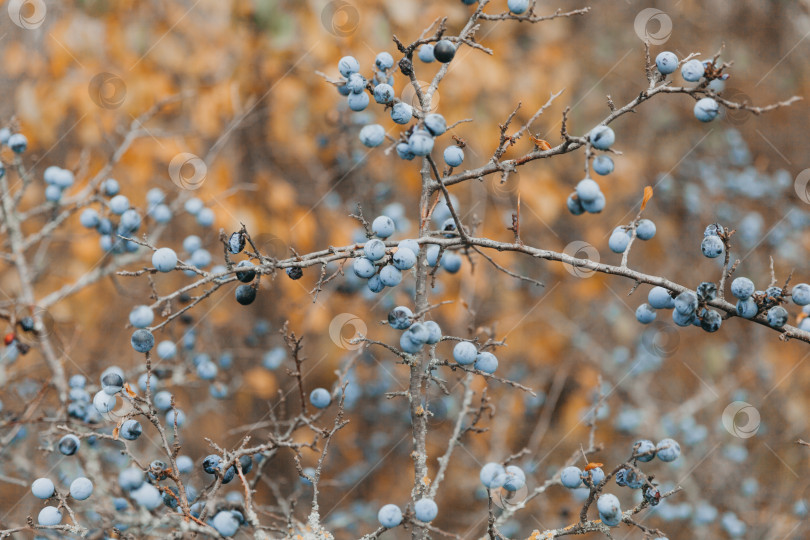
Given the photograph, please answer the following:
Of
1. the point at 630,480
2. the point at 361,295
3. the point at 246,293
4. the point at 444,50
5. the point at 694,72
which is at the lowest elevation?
the point at 361,295

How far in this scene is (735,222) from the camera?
426cm

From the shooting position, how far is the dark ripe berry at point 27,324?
208cm

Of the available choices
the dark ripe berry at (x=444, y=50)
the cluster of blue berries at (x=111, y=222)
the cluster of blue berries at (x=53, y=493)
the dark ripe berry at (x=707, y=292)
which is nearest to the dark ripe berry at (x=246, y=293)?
the cluster of blue berries at (x=53, y=493)

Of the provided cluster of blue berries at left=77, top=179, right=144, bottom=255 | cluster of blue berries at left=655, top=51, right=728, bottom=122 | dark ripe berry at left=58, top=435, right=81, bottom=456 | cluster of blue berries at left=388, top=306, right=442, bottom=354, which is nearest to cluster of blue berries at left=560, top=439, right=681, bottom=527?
cluster of blue berries at left=388, top=306, right=442, bottom=354

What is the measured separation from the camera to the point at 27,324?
2092mm

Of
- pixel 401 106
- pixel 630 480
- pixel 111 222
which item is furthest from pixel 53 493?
pixel 630 480

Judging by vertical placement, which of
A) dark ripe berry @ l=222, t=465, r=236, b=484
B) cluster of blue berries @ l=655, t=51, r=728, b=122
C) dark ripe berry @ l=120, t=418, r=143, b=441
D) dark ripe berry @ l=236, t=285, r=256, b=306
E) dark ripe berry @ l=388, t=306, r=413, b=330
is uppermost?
cluster of blue berries @ l=655, t=51, r=728, b=122

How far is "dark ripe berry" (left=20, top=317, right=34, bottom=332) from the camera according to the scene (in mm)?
2082

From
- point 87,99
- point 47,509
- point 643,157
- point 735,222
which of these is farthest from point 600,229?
point 47,509

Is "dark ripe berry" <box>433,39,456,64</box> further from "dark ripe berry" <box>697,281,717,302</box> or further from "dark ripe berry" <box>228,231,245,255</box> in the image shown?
"dark ripe berry" <box>697,281,717,302</box>

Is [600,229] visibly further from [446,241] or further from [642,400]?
[446,241]

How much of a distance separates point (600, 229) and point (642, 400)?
1689mm

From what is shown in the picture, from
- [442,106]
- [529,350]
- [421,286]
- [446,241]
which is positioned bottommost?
[529,350]

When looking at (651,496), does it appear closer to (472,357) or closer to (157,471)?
(472,357)
